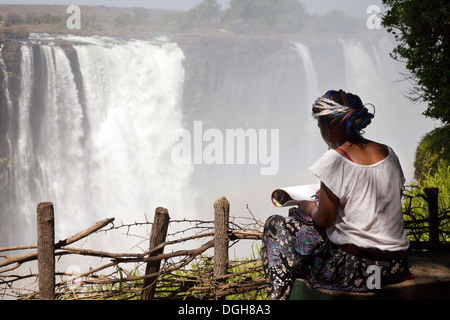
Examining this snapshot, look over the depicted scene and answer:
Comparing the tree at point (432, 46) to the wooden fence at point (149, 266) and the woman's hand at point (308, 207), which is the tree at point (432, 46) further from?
the woman's hand at point (308, 207)

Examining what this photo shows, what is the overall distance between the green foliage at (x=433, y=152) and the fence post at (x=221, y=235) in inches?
235

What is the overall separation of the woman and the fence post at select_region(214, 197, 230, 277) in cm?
63

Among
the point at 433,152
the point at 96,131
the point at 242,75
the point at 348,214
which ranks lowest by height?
the point at 348,214

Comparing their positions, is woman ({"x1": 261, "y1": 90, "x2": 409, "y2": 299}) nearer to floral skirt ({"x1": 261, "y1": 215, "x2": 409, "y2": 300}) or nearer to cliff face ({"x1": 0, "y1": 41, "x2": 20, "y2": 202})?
floral skirt ({"x1": 261, "y1": 215, "x2": 409, "y2": 300})

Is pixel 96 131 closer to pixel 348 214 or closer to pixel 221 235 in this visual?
pixel 221 235

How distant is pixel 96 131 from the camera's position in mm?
21812

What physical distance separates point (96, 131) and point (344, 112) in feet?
65.8

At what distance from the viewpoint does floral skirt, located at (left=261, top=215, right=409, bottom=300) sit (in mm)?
2703

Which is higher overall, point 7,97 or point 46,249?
point 7,97

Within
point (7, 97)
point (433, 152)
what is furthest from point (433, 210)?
point (7, 97)

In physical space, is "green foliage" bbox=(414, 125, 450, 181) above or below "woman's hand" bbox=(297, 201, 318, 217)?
above

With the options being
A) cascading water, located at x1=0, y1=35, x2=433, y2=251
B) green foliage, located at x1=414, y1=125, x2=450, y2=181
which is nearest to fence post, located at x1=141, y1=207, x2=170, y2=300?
green foliage, located at x1=414, y1=125, x2=450, y2=181
